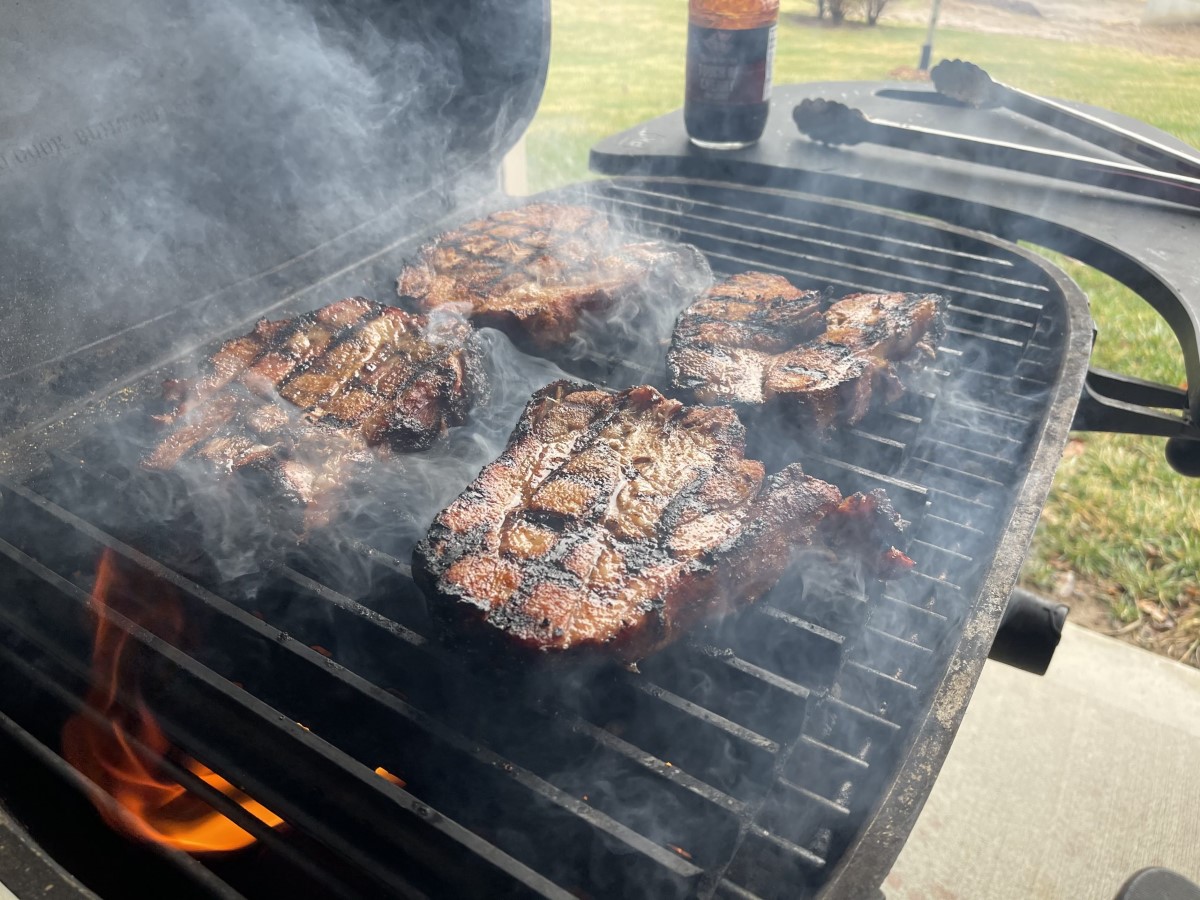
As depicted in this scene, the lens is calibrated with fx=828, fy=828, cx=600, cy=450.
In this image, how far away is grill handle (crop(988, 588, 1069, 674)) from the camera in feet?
7.27

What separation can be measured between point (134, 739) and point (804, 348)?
1.99 m

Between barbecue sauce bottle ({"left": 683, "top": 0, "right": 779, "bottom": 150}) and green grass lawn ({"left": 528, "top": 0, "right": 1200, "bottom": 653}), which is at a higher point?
barbecue sauce bottle ({"left": 683, "top": 0, "right": 779, "bottom": 150})

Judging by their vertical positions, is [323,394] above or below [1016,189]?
below

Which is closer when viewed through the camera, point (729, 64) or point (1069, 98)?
point (729, 64)

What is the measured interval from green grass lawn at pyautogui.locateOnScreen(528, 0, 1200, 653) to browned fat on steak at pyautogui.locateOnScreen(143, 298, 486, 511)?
11.9 ft

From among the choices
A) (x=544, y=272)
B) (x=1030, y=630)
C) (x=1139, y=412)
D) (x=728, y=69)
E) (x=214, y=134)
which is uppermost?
(x=728, y=69)

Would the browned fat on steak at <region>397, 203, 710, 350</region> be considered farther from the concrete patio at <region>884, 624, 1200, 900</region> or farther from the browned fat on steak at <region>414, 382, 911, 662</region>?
the concrete patio at <region>884, 624, 1200, 900</region>

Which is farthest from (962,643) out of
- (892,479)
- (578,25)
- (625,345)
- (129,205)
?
(578,25)

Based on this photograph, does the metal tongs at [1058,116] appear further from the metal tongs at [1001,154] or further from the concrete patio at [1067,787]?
the concrete patio at [1067,787]

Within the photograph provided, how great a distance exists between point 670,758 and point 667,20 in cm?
1614

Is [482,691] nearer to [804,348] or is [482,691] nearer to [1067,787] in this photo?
[804,348]

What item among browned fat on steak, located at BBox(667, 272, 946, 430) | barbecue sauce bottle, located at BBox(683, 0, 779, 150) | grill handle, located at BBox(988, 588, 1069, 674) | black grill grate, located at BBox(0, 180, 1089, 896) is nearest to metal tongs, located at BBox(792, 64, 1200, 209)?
barbecue sauce bottle, located at BBox(683, 0, 779, 150)

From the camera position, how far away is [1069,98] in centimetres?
924

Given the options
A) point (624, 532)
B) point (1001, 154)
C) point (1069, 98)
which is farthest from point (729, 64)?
point (1069, 98)
